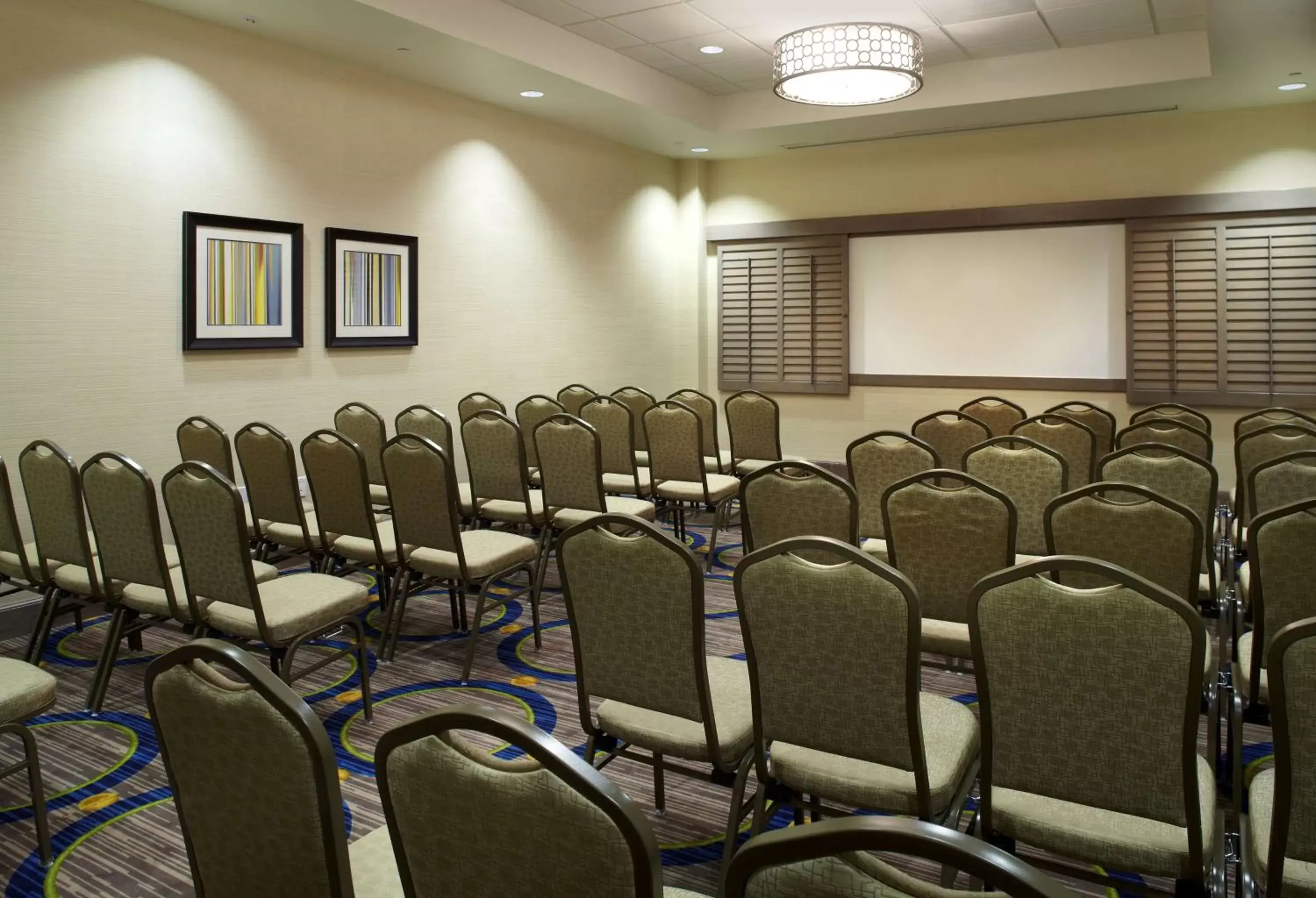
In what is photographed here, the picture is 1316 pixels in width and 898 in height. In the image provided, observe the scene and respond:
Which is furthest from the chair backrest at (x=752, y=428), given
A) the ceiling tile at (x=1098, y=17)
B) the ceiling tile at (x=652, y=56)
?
the ceiling tile at (x=1098, y=17)

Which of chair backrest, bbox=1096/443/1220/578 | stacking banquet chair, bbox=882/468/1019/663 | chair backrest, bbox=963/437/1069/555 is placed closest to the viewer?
stacking banquet chair, bbox=882/468/1019/663

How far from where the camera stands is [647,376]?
9852 millimetres

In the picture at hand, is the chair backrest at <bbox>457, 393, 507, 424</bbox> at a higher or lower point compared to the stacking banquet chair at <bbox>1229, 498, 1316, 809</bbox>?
higher

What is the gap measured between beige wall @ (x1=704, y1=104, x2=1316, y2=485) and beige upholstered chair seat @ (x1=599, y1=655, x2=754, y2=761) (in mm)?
6769

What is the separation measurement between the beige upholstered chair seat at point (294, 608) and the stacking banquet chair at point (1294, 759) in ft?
9.38

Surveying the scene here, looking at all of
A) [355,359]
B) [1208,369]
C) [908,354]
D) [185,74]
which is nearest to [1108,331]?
[1208,369]

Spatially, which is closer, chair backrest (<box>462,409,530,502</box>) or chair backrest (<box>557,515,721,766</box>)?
chair backrest (<box>557,515,721,766</box>)

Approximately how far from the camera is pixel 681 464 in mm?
6086

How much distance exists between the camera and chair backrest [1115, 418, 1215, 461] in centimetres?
519

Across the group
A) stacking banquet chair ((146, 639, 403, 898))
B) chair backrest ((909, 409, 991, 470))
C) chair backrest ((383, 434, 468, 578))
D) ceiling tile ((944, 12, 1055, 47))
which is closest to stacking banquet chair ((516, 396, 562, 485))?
chair backrest ((383, 434, 468, 578))

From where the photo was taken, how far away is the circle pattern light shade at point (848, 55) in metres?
5.67

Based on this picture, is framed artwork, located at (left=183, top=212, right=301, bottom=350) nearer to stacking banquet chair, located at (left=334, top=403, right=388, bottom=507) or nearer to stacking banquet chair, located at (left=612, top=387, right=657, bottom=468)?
stacking banquet chair, located at (left=334, top=403, right=388, bottom=507)

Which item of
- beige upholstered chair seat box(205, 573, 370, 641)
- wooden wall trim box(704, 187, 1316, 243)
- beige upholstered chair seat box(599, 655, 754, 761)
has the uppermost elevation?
wooden wall trim box(704, 187, 1316, 243)

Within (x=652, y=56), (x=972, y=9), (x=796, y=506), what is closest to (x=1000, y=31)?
(x=972, y=9)
